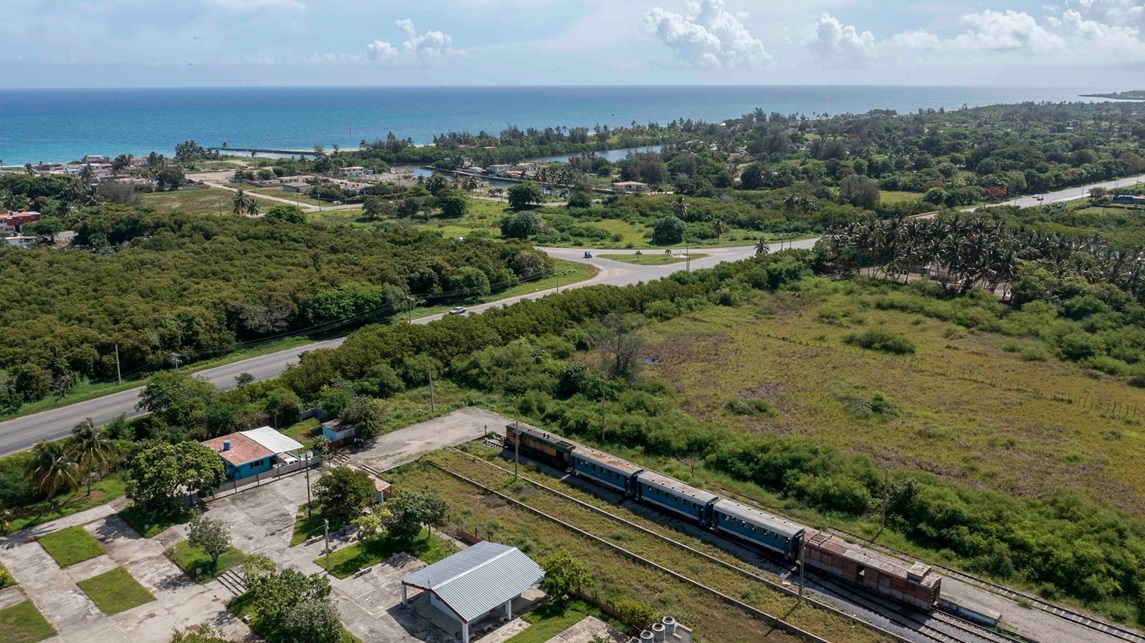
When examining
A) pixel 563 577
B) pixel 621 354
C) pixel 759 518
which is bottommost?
pixel 563 577

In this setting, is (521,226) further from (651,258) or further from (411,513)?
(411,513)

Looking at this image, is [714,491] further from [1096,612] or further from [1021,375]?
[1021,375]

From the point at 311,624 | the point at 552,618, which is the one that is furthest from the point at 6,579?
the point at 552,618

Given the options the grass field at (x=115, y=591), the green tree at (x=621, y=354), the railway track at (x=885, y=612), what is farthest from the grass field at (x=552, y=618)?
the green tree at (x=621, y=354)

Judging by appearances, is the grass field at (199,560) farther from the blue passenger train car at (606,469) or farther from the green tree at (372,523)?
the blue passenger train car at (606,469)

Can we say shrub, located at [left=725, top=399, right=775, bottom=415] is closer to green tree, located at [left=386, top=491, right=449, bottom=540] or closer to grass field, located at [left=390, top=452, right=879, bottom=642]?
grass field, located at [left=390, top=452, right=879, bottom=642]

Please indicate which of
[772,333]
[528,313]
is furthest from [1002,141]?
[528,313]
